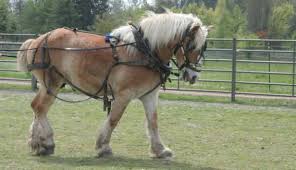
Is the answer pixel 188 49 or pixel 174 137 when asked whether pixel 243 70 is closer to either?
pixel 174 137

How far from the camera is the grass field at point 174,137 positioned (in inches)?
298

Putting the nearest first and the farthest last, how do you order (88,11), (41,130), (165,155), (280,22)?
(165,155), (41,130), (280,22), (88,11)

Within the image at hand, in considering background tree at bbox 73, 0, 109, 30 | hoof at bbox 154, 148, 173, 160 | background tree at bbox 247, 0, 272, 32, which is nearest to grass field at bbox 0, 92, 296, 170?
hoof at bbox 154, 148, 173, 160

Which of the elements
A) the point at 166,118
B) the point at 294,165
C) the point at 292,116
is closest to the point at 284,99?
the point at 292,116

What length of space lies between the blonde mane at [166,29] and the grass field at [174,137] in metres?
1.57

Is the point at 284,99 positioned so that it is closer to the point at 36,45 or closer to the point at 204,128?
the point at 204,128

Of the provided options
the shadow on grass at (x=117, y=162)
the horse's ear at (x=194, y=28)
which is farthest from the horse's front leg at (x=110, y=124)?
the horse's ear at (x=194, y=28)

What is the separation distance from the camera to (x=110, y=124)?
25.3 ft

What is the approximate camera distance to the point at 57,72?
827cm

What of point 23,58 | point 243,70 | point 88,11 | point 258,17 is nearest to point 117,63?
point 23,58

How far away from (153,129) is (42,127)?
1.55 meters

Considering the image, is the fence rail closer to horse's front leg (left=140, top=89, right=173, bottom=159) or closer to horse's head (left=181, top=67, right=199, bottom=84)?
horse's front leg (left=140, top=89, right=173, bottom=159)

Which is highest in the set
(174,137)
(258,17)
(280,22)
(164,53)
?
(164,53)

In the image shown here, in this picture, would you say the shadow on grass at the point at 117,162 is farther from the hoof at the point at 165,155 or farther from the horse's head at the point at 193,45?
the horse's head at the point at 193,45
